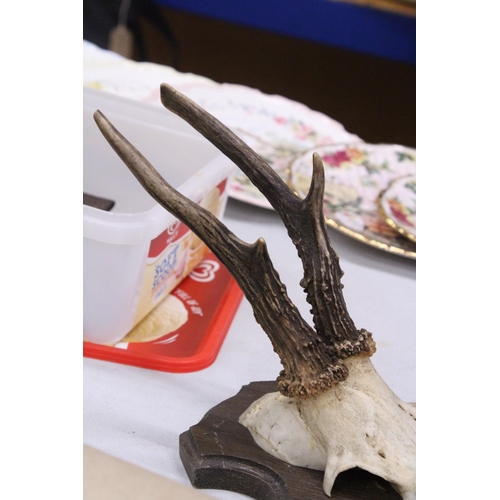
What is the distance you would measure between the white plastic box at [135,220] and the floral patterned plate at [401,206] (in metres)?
0.27

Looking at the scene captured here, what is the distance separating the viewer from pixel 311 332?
513 millimetres

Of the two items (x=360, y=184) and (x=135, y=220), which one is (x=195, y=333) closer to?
(x=135, y=220)

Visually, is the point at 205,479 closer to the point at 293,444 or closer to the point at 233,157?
the point at 293,444

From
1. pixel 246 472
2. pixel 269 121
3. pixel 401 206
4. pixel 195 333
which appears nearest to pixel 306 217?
pixel 246 472

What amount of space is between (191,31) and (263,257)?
2.90 metres

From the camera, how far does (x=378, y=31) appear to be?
1986 mm

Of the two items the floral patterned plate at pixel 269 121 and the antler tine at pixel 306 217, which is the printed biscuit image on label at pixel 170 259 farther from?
the floral patterned plate at pixel 269 121

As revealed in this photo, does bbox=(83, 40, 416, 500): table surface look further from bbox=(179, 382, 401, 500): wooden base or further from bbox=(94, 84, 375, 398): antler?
bbox=(94, 84, 375, 398): antler

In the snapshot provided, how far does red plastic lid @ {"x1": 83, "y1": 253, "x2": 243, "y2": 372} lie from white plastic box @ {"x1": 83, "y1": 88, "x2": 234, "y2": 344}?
0.02m

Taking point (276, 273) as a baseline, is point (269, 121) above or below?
below

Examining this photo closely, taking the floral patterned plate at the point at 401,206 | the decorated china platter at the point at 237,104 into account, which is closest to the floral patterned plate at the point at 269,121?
the decorated china platter at the point at 237,104

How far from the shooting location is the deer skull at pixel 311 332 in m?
0.49

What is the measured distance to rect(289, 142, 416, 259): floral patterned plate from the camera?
0.98 meters

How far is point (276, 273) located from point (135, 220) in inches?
8.7
